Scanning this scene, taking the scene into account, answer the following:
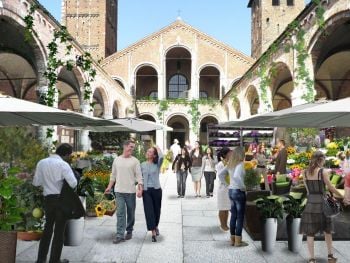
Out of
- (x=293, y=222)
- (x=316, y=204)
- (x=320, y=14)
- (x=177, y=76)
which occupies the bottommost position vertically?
(x=293, y=222)

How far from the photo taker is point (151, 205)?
6594 millimetres

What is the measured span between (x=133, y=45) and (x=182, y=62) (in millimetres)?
6382

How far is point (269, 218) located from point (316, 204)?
0.78 m

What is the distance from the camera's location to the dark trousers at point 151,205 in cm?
643

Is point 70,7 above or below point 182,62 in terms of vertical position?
above

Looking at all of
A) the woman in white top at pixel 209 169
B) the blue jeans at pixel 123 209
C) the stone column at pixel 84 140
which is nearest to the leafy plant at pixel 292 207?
the blue jeans at pixel 123 209

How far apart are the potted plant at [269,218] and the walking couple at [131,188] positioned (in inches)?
66.8

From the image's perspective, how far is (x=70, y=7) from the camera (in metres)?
43.4

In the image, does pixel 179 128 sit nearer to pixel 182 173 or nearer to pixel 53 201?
pixel 182 173

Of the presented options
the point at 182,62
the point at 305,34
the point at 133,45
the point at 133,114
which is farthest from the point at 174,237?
the point at 182,62

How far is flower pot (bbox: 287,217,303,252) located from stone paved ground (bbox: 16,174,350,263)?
113 mm

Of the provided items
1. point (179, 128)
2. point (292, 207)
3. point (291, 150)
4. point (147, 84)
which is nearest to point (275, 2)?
point (147, 84)

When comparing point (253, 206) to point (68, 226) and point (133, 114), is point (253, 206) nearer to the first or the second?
point (68, 226)

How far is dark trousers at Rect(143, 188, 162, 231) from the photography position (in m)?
6.43
